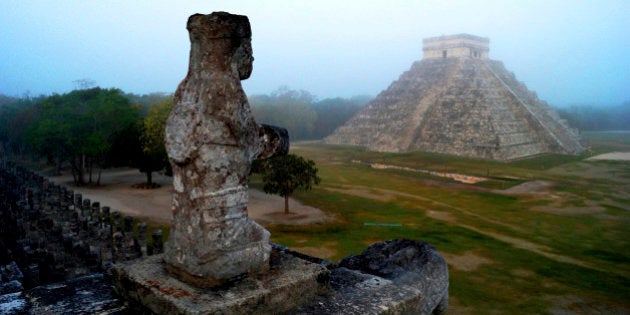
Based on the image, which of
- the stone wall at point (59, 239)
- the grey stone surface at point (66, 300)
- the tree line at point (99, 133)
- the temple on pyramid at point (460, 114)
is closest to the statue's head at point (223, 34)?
the grey stone surface at point (66, 300)

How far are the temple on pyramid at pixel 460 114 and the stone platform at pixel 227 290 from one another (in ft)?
128

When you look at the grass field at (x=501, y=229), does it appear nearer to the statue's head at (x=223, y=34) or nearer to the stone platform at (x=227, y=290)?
the stone platform at (x=227, y=290)

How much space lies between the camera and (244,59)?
3514 mm

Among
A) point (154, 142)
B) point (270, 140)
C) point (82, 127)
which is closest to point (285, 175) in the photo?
point (154, 142)

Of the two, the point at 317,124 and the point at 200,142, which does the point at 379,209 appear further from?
the point at 317,124

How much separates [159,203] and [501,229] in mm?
14409

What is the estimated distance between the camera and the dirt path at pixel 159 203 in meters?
Result: 18.1

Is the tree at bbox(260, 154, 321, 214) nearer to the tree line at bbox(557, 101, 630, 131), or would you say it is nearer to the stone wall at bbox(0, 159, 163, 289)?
the stone wall at bbox(0, 159, 163, 289)

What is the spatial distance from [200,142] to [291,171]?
15327 millimetres

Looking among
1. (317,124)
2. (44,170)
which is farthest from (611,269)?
(317,124)

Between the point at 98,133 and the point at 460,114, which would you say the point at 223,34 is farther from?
the point at 460,114

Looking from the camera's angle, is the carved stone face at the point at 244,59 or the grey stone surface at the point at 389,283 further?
the grey stone surface at the point at 389,283

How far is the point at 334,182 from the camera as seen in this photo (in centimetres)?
2738

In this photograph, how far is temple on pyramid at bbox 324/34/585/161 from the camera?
44.2m
